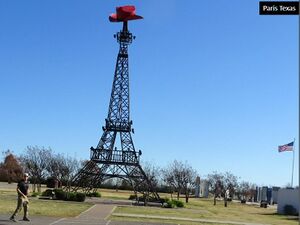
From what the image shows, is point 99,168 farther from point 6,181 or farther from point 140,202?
point 6,181

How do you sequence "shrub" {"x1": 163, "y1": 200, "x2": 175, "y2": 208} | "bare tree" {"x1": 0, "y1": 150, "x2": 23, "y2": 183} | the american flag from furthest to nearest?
1. "bare tree" {"x1": 0, "y1": 150, "x2": 23, "y2": 183}
2. the american flag
3. "shrub" {"x1": 163, "y1": 200, "x2": 175, "y2": 208}

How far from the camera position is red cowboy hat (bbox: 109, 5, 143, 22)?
173 feet

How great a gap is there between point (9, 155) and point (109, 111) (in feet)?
166

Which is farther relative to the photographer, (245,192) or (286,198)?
(245,192)

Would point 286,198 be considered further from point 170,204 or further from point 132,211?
point 132,211

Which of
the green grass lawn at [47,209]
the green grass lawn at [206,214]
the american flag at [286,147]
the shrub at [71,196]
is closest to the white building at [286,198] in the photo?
the american flag at [286,147]

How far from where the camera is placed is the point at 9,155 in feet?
328

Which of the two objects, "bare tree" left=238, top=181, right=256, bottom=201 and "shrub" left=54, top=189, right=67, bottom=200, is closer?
"shrub" left=54, top=189, right=67, bottom=200

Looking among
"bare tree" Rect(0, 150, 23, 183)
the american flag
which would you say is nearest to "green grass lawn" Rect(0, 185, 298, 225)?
the american flag

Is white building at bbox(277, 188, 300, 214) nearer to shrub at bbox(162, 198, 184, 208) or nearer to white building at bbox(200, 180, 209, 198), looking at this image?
shrub at bbox(162, 198, 184, 208)

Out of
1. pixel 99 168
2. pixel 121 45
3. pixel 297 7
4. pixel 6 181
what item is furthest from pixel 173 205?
pixel 6 181

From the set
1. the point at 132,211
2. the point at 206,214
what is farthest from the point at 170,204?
the point at 132,211

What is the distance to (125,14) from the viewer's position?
52750 millimetres

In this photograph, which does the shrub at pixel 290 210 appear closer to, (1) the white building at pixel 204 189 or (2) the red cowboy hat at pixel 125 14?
(2) the red cowboy hat at pixel 125 14
